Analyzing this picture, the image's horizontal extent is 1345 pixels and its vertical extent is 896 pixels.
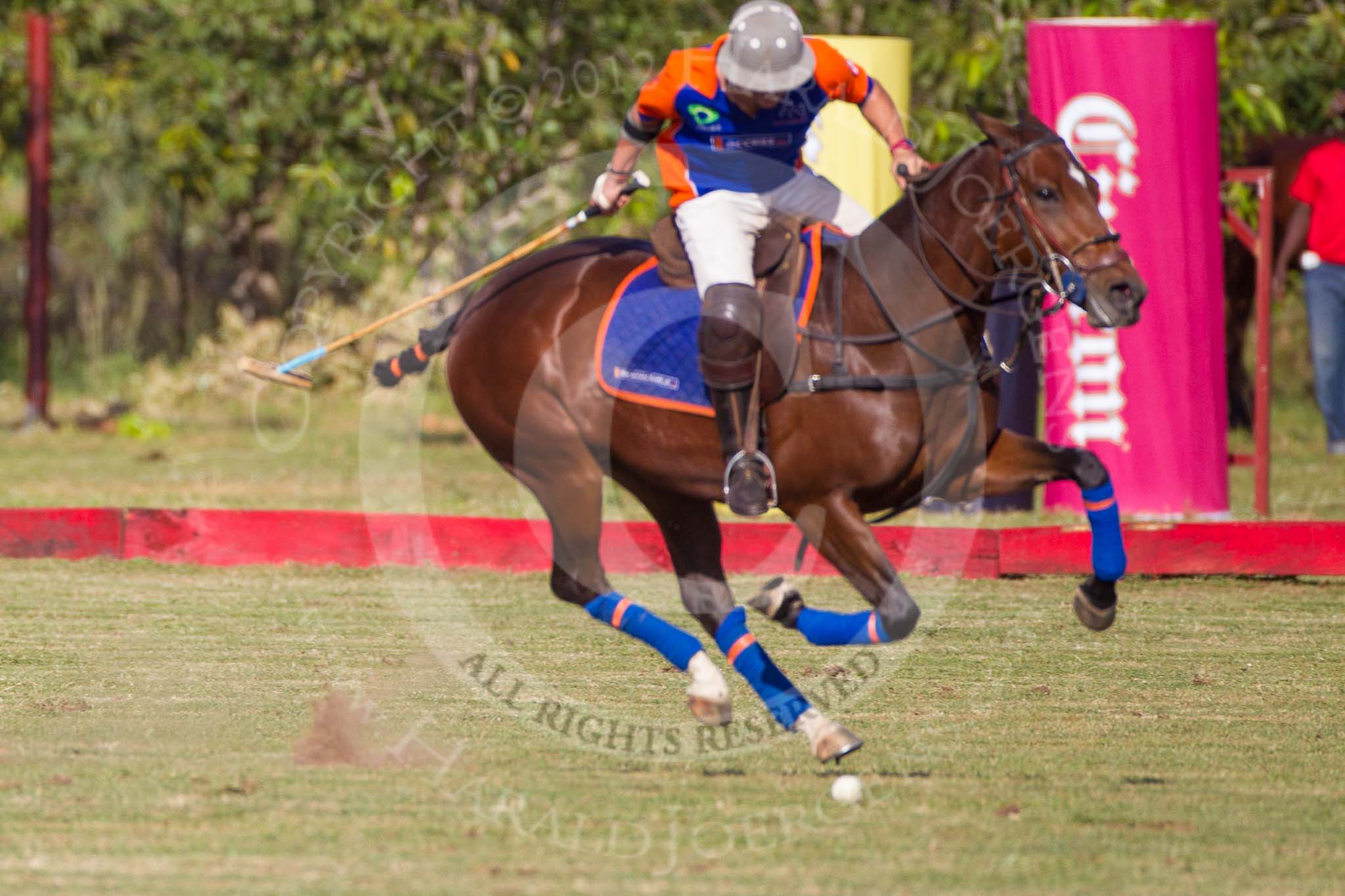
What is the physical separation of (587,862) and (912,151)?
2370mm

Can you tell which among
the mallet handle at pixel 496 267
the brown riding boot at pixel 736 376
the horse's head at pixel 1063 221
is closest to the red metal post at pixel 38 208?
the mallet handle at pixel 496 267

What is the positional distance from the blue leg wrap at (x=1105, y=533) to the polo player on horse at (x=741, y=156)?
3.10 ft

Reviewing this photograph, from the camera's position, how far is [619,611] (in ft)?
19.3

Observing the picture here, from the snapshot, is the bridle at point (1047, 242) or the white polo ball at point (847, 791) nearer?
the white polo ball at point (847, 791)

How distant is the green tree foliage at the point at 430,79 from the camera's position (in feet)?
41.6

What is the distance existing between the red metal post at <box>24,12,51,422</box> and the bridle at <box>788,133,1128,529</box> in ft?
37.9

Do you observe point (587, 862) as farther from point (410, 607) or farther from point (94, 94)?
point (94, 94)

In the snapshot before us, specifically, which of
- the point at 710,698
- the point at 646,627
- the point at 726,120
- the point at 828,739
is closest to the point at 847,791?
the point at 828,739

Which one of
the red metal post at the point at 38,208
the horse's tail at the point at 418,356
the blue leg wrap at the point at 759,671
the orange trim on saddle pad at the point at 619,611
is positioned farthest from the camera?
the red metal post at the point at 38,208

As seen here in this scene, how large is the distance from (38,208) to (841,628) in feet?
39.8

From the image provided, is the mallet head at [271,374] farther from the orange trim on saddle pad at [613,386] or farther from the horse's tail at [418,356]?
the orange trim on saddle pad at [613,386]

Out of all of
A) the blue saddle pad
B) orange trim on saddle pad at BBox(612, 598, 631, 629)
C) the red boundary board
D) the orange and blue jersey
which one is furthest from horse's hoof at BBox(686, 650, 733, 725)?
the red boundary board

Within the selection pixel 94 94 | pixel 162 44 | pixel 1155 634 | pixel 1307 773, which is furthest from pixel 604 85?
pixel 1307 773

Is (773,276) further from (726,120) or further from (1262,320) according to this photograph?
(1262,320)
